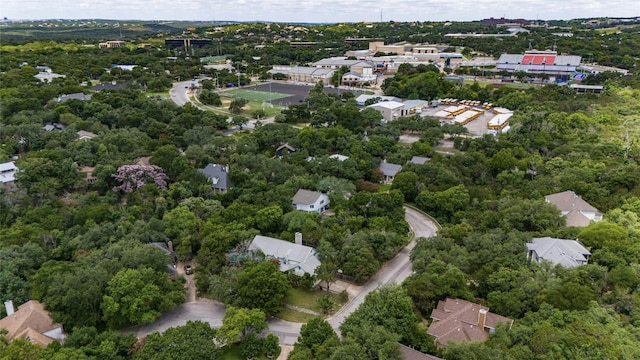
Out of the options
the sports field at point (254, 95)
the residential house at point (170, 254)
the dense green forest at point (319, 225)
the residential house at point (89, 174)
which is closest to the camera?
the dense green forest at point (319, 225)

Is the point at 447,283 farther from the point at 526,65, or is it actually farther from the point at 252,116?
the point at 526,65

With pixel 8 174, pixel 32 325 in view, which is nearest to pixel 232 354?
pixel 32 325

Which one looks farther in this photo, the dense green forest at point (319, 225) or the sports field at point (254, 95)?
the sports field at point (254, 95)

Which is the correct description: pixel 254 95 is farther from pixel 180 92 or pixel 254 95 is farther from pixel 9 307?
pixel 9 307

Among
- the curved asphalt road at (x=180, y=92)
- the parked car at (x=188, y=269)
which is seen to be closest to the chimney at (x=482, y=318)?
the parked car at (x=188, y=269)

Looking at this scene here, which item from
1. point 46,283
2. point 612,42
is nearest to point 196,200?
point 46,283

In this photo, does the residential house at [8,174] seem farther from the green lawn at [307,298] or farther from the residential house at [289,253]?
the green lawn at [307,298]

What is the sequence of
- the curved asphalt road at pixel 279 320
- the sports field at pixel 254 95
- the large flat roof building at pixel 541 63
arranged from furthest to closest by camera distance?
1. the large flat roof building at pixel 541 63
2. the sports field at pixel 254 95
3. the curved asphalt road at pixel 279 320
